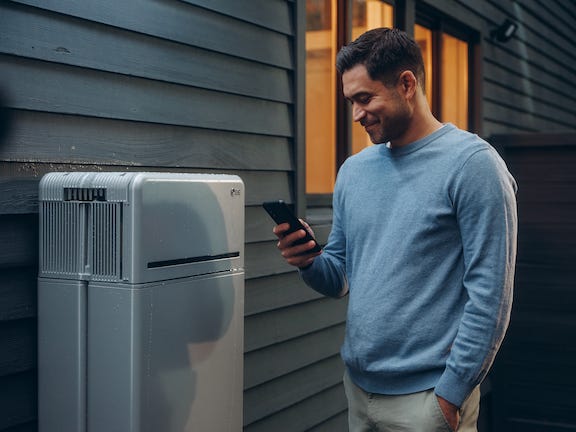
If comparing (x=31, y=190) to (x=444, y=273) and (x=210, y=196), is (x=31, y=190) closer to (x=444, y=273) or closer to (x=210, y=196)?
(x=210, y=196)

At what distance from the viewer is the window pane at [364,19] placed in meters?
5.24

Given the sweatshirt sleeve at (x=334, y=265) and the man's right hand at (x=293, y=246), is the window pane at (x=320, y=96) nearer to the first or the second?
the sweatshirt sleeve at (x=334, y=265)

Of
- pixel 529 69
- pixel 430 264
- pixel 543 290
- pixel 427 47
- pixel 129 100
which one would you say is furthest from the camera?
pixel 529 69

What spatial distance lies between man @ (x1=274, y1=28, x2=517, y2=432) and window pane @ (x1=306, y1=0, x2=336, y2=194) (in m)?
2.08

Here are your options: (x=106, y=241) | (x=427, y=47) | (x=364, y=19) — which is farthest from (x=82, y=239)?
(x=427, y=47)

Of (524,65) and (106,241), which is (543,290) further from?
(106,241)

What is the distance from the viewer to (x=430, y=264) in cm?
244

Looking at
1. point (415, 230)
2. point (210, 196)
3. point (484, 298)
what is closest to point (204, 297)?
point (210, 196)

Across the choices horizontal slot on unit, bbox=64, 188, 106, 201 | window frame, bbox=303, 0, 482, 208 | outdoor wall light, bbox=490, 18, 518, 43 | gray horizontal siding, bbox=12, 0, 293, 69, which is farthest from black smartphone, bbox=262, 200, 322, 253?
outdoor wall light, bbox=490, 18, 518, 43

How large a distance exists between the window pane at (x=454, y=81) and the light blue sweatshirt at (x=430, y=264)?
13.6ft

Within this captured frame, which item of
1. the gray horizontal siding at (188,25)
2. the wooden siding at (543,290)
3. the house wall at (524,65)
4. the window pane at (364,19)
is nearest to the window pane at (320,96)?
the window pane at (364,19)

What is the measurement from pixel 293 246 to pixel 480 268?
23.5 inches

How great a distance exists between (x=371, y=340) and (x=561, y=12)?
811 centimetres

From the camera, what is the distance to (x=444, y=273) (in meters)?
2.42
